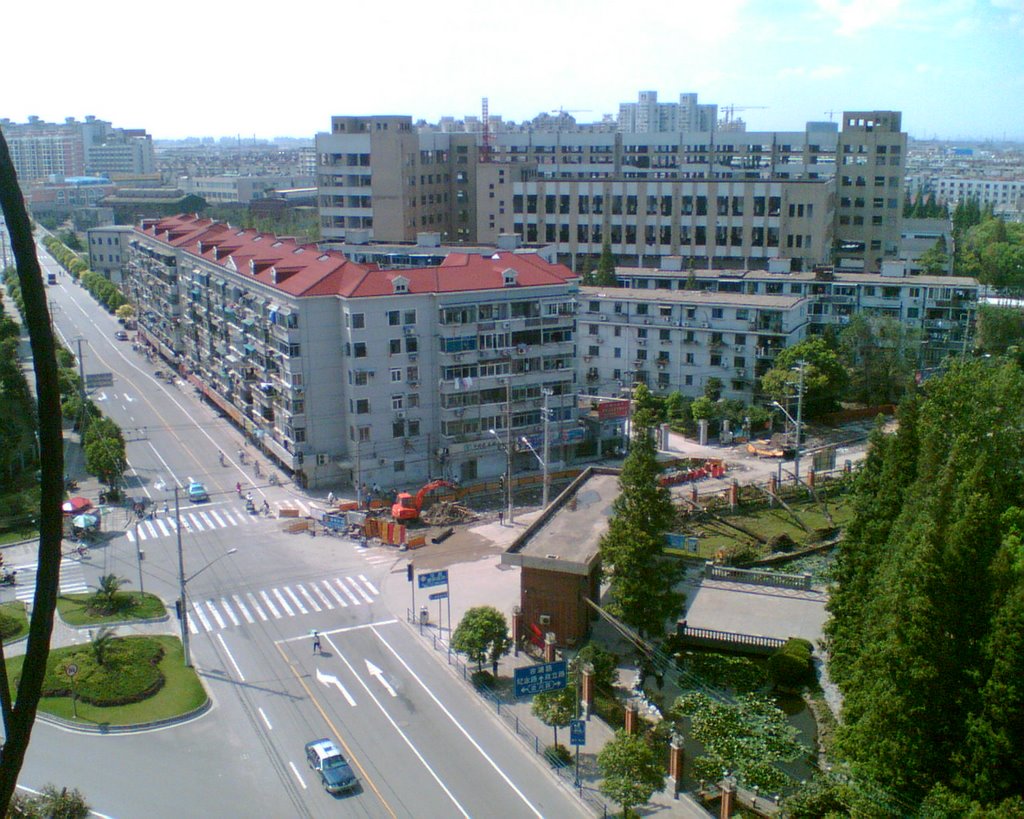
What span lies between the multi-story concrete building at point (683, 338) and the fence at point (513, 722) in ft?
81.8

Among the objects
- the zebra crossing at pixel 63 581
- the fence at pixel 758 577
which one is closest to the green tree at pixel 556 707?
the fence at pixel 758 577

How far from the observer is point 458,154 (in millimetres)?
74500

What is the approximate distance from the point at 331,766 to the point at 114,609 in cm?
1056

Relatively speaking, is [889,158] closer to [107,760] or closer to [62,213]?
[107,760]

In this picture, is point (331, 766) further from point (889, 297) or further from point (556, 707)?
point (889, 297)

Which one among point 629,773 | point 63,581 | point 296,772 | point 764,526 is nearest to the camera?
point 629,773

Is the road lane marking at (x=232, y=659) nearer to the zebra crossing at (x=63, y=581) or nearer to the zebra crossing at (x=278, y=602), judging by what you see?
the zebra crossing at (x=278, y=602)

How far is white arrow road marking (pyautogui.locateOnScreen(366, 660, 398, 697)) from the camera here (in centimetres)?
2286

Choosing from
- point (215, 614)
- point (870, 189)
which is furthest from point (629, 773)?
point (870, 189)

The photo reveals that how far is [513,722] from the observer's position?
70.6ft

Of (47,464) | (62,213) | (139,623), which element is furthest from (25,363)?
(62,213)

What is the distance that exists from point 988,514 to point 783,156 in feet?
219

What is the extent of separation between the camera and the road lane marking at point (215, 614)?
2659 cm

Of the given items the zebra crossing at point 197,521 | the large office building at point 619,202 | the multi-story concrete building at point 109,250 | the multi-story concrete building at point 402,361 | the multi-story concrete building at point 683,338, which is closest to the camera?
the zebra crossing at point 197,521
